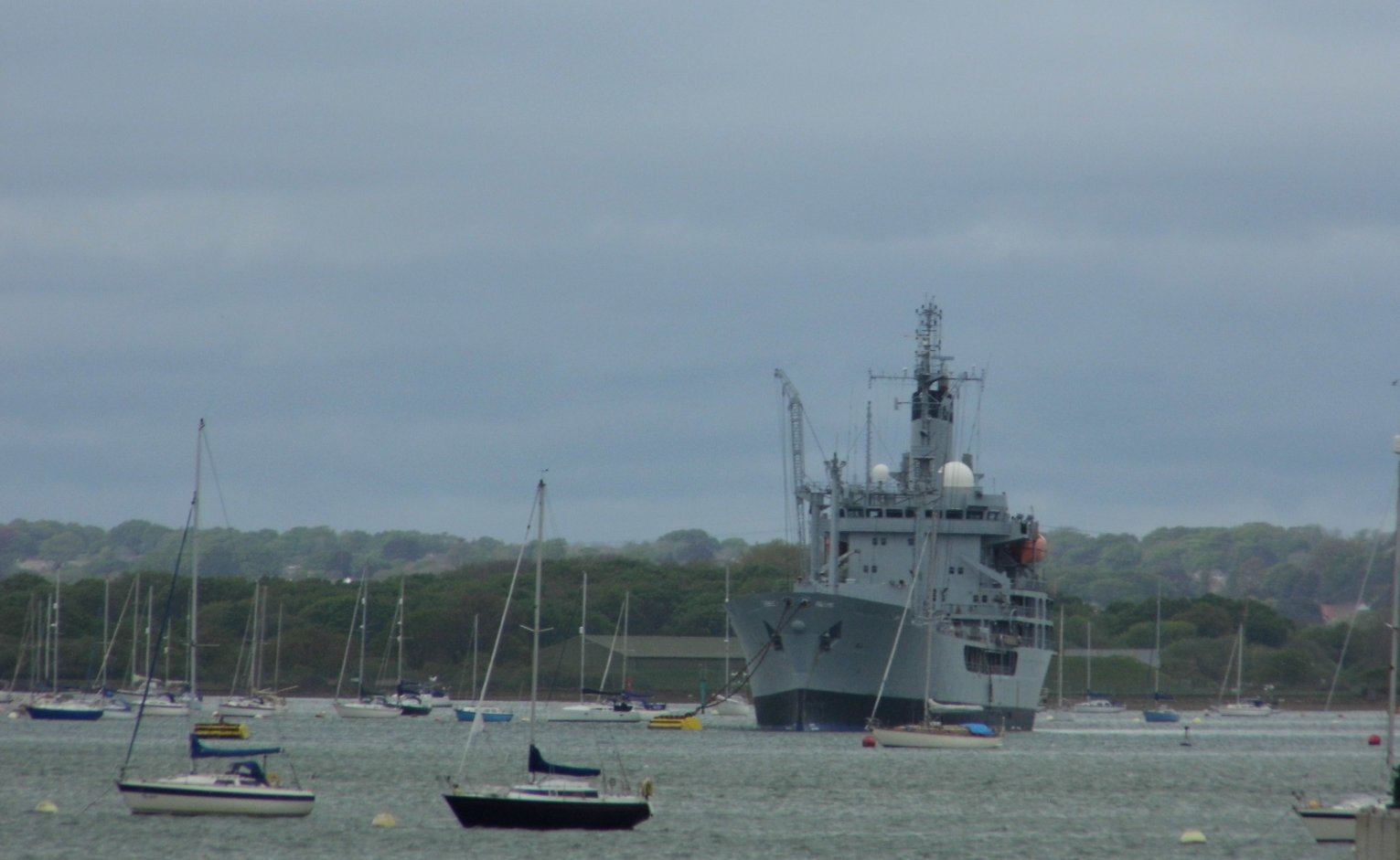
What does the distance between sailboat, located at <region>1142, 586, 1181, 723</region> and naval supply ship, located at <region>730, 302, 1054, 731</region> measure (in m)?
45.8

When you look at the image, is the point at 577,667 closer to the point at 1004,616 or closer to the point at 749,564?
the point at 749,564

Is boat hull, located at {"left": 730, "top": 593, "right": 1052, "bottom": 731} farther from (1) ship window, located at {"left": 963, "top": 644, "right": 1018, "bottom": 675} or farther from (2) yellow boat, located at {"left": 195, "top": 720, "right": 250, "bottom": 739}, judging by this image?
(2) yellow boat, located at {"left": 195, "top": 720, "right": 250, "bottom": 739}

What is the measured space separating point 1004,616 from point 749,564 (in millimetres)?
97391

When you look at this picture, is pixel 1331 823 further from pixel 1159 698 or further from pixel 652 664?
pixel 1159 698

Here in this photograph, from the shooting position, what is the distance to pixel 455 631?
523 feet

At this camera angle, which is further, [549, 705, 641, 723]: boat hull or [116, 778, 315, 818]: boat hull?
[549, 705, 641, 723]: boat hull

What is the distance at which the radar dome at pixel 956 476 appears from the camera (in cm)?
9781

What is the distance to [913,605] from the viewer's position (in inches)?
3556

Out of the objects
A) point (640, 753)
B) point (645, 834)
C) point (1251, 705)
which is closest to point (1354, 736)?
point (1251, 705)

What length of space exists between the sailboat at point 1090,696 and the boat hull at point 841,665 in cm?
6772

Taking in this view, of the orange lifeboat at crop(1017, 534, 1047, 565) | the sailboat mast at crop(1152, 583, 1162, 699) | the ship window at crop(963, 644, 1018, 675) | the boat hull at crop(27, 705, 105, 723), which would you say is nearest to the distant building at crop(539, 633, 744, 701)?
the sailboat mast at crop(1152, 583, 1162, 699)

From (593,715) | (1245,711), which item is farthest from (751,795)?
(1245,711)

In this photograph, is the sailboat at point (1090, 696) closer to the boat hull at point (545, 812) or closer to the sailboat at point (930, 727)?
the sailboat at point (930, 727)

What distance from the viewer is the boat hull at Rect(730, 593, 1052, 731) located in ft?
282
